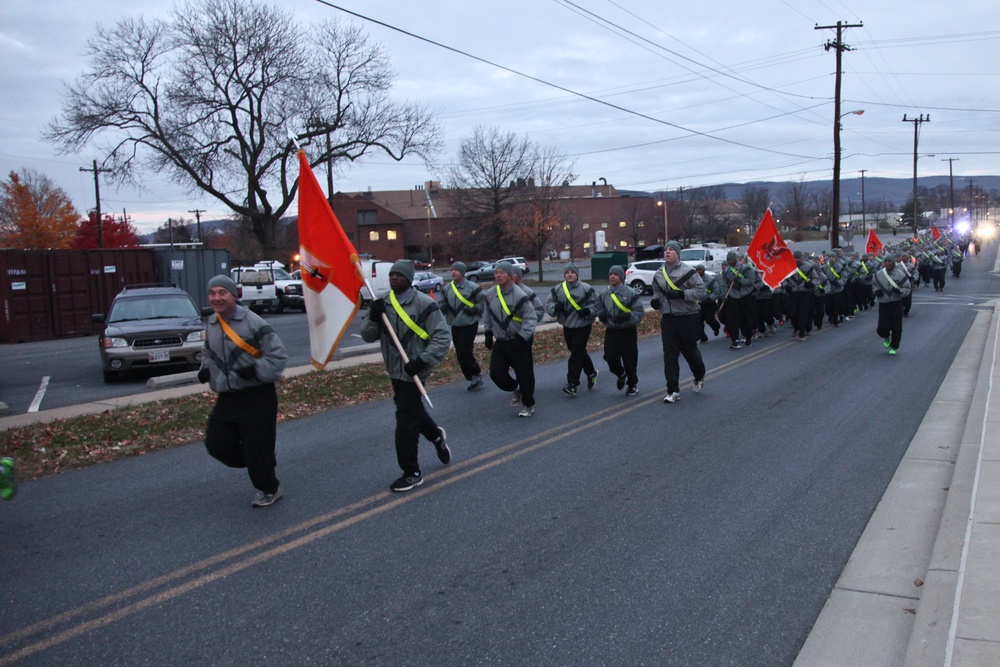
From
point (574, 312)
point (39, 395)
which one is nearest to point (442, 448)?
point (574, 312)

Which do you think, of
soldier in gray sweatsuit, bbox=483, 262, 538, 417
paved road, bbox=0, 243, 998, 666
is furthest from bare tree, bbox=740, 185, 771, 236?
paved road, bbox=0, 243, 998, 666

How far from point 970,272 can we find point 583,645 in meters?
53.5

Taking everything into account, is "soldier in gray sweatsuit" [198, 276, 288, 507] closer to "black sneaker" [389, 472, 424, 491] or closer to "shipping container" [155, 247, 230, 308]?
"black sneaker" [389, 472, 424, 491]

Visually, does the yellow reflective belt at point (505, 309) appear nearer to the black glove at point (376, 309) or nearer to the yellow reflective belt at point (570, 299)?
the yellow reflective belt at point (570, 299)

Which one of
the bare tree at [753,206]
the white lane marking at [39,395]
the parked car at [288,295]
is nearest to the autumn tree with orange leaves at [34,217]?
the parked car at [288,295]

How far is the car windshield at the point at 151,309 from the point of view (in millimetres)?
14836

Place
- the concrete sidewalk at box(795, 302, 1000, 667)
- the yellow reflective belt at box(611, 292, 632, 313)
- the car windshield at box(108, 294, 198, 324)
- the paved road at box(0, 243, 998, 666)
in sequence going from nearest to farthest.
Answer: the concrete sidewalk at box(795, 302, 1000, 667) < the paved road at box(0, 243, 998, 666) < the yellow reflective belt at box(611, 292, 632, 313) < the car windshield at box(108, 294, 198, 324)

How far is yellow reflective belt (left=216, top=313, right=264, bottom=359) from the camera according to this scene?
5801 mm

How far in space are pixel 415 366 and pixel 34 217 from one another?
6132cm

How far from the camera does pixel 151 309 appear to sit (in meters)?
15.1

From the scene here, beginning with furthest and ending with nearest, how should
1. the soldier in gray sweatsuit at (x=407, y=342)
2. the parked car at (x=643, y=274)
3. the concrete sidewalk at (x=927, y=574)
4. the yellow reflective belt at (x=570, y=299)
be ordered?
1. the parked car at (x=643, y=274)
2. the yellow reflective belt at (x=570, y=299)
3. the soldier in gray sweatsuit at (x=407, y=342)
4. the concrete sidewalk at (x=927, y=574)

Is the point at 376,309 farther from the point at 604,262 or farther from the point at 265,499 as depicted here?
the point at 604,262

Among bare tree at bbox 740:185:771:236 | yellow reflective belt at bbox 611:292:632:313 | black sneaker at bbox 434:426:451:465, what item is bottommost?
black sneaker at bbox 434:426:451:465

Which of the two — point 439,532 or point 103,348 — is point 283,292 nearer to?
point 103,348
